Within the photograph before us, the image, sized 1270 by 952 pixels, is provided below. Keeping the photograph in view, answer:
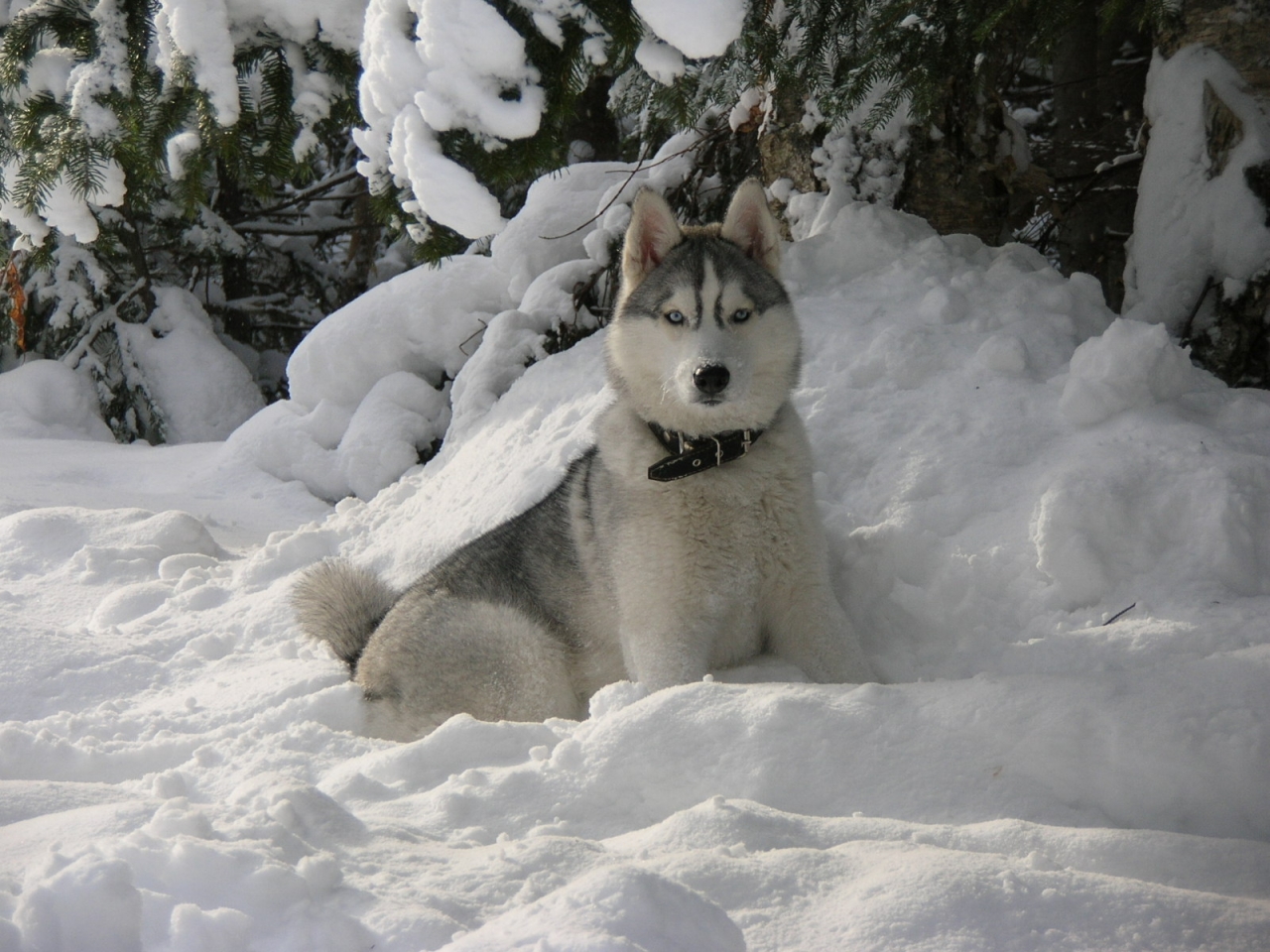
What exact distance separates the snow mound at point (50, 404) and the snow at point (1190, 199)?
324 inches

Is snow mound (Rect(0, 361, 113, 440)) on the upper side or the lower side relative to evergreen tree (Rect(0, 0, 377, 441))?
lower

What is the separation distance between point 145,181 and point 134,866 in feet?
13.0

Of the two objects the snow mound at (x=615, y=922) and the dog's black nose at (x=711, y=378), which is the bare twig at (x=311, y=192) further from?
the snow mound at (x=615, y=922)

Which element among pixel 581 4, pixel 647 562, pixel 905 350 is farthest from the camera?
pixel 905 350

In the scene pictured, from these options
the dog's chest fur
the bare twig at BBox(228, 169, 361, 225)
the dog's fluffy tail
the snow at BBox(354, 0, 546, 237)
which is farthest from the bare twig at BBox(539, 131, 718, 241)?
the bare twig at BBox(228, 169, 361, 225)

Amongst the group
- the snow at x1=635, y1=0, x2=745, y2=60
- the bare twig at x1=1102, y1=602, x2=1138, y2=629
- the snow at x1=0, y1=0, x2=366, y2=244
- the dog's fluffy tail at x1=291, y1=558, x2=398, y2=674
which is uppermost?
the snow at x1=0, y1=0, x2=366, y2=244

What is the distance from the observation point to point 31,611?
4301 millimetres

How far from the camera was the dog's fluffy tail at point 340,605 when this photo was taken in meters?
3.90

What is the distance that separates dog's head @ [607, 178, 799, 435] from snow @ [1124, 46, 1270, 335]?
212cm

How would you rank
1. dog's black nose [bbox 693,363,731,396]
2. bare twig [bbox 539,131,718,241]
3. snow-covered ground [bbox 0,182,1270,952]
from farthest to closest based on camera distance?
bare twig [bbox 539,131,718,241] → dog's black nose [bbox 693,363,731,396] → snow-covered ground [bbox 0,182,1270,952]

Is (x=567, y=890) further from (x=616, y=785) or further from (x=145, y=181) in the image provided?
(x=145, y=181)

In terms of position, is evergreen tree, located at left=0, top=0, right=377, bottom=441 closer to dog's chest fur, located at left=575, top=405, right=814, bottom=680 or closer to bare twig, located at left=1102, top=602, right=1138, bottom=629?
dog's chest fur, located at left=575, top=405, right=814, bottom=680

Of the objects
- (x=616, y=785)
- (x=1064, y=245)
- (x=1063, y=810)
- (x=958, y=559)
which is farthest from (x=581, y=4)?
(x=1064, y=245)

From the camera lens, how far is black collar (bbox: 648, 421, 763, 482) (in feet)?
10.3
